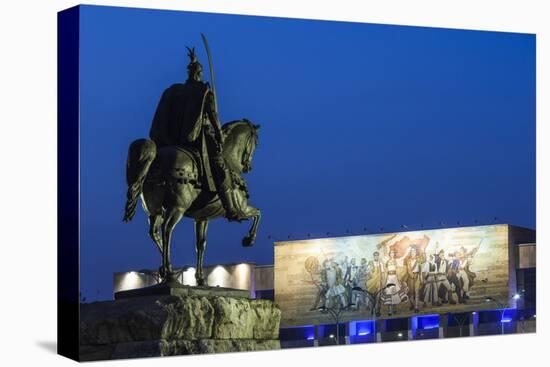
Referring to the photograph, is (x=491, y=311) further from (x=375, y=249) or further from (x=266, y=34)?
(x=266, y=34)

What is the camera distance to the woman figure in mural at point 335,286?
2591 centimetres

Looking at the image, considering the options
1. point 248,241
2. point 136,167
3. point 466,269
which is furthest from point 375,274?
point 136,167

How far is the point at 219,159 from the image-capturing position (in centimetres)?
2294

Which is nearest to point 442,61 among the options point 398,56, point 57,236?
point 398,56

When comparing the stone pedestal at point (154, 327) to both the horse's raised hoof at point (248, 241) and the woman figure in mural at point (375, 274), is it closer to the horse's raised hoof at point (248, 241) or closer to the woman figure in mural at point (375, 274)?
the horse's raised hoof at point (248, 241)

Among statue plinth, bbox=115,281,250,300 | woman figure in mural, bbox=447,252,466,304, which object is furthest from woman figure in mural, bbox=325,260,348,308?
statue plinth, bbox=115,281,250,300

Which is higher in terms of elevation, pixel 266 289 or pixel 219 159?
pixel 219 159

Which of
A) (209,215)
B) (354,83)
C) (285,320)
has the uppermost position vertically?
(354,83)

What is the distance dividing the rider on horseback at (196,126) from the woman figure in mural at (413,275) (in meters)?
4.81

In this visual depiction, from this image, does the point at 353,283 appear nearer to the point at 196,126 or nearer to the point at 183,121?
the point at 196,126

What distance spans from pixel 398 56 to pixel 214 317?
18.3 ft

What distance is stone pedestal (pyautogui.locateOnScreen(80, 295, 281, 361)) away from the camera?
72.1 ft

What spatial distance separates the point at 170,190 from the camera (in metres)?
22.4

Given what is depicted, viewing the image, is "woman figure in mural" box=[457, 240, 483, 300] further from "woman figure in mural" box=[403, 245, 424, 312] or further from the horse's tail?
the horse's tail
